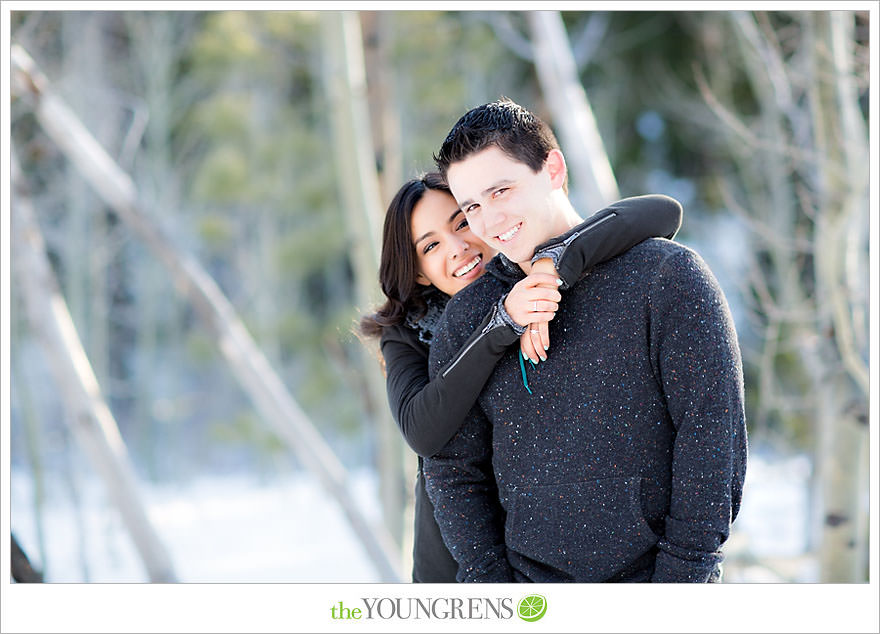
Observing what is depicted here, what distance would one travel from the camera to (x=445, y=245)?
1438 millimetres

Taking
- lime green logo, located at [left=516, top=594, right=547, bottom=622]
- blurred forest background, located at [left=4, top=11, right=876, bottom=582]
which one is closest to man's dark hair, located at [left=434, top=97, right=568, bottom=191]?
lime green logo, located at [left=516, top=594, right=547, bottom=622]

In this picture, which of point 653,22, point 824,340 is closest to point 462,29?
point 653,22

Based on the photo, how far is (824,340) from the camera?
2.84 metres

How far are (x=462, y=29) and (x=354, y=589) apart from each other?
6681 mm

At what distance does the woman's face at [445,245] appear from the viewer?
56.5 inches

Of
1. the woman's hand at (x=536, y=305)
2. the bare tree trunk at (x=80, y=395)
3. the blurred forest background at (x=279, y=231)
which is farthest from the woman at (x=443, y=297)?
the blurred forest background at (x=279, y=231)

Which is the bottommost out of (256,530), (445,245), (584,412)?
(256,530)

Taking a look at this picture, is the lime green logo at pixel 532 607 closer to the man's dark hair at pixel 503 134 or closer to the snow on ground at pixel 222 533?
the man's dark hair at pixel 503 134

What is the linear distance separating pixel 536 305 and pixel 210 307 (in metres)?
1.75

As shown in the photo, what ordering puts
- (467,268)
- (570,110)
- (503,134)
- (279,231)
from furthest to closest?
(279,231) < (570,110) < (467,268) < (503,134)

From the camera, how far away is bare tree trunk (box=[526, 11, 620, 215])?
109 inches

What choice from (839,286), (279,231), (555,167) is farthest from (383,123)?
(279,231)

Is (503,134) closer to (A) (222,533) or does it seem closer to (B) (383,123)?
(B) (383,123)

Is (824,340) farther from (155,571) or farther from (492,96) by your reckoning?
(492,96)
